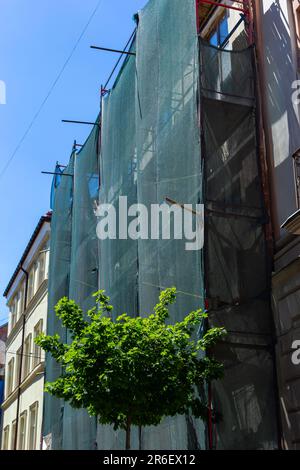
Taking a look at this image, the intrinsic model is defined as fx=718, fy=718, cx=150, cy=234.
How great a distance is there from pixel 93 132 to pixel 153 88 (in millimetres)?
5618

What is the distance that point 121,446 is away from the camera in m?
14.9

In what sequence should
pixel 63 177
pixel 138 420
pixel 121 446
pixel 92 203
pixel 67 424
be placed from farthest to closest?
pixel 63 177, pixel 92 203, pixel 67 424, pixel 121 446, pixel 138 420

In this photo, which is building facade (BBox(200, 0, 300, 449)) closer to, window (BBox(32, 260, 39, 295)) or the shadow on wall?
the shadow on wall

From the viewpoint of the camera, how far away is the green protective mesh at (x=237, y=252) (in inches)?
492

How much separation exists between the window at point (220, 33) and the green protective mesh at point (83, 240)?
505 centimetres

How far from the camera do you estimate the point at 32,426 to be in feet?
88.9

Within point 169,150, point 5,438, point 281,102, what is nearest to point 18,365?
point 5,438

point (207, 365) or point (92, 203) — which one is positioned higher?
point (92, 203)

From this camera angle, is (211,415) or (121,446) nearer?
(211,415)

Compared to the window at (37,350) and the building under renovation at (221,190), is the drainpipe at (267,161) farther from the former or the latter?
the window at (37,350)

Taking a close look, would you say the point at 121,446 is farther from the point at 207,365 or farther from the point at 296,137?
the point at 296,137

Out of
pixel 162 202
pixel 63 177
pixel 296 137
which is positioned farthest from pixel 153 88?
pixel 63 177

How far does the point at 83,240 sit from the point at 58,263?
346cm

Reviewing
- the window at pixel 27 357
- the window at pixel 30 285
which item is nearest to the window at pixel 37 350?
the window at pixel 27 357
